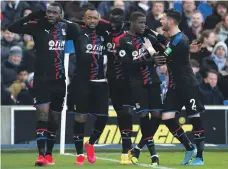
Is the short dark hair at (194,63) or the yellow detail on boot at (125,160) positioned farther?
the short dark hair at (194,63)

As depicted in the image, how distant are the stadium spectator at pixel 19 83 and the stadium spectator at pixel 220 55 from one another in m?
4.50

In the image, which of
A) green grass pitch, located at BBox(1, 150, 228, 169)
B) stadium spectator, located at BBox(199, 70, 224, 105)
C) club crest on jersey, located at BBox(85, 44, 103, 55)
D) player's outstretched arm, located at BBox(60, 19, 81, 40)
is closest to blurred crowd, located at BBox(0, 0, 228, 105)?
stadium spectator, located at BBox(199, 70, 224, 105)

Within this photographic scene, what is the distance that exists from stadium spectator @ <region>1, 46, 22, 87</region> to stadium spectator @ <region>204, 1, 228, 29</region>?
4.86 m

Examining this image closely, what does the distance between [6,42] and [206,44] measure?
15.9ft

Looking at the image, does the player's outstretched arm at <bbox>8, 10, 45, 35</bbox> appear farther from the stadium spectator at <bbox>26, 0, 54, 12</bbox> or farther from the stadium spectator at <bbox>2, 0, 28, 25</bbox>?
the stadium spectator at <bbox>26, 0, 54, 12</bbox>

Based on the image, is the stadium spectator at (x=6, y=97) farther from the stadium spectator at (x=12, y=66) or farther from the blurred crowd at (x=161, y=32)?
the stadium spectator at (x=12, y=66)

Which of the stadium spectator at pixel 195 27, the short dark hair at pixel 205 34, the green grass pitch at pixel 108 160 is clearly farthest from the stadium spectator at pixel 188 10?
the green grass pitch at pixel 108 160

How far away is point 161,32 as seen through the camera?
21250 millimetres

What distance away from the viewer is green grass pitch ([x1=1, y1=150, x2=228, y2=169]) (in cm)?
1445

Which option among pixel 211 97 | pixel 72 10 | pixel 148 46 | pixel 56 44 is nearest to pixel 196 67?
pixel 211 97

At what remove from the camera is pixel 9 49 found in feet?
69.8

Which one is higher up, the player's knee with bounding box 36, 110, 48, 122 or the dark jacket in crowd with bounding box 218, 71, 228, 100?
the dark jacket in crowd with bounding box 218, 71, 228, 100

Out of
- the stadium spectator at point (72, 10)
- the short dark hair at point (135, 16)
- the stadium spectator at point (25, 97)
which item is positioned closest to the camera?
the short dark hair at point (135, 16)

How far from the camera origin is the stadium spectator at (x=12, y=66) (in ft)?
68.1
